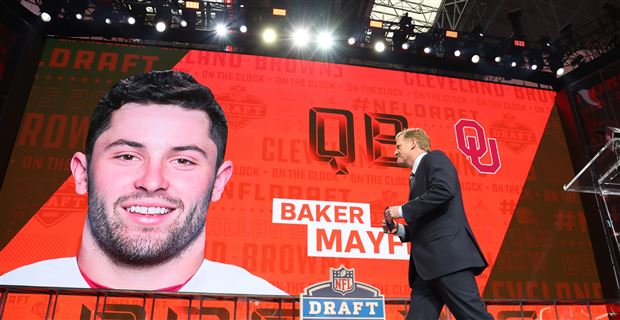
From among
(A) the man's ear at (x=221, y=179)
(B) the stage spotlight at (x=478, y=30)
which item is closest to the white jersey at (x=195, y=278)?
(A) the man's ear at (x=221, y=179)

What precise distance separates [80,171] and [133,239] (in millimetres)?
991

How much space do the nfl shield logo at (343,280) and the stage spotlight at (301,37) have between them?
3.72 meters

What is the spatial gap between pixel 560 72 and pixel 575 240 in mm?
2429

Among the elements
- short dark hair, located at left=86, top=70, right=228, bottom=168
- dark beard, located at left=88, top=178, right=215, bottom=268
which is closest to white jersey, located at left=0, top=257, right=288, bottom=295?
dark beard, located at left=88, top=178, right=215, bottom=268

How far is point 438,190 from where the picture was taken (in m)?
1.87

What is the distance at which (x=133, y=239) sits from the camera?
14.1 ft

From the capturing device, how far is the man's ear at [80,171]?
4.57 m

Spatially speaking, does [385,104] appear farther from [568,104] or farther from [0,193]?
[0,193]

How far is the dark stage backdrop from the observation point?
4.56 m

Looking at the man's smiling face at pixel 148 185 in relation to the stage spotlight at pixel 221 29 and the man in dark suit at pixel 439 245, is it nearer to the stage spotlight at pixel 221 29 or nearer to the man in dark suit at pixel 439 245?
the stage spotlight at pixel 221 29

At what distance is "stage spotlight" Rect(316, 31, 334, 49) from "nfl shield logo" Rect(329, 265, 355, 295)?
12.3ft

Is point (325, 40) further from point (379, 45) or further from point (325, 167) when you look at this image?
point (325, 167)

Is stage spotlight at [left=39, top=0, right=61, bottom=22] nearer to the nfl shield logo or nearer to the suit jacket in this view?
the nfl shield logo

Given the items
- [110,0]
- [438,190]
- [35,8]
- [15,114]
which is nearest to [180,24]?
[110,0]
